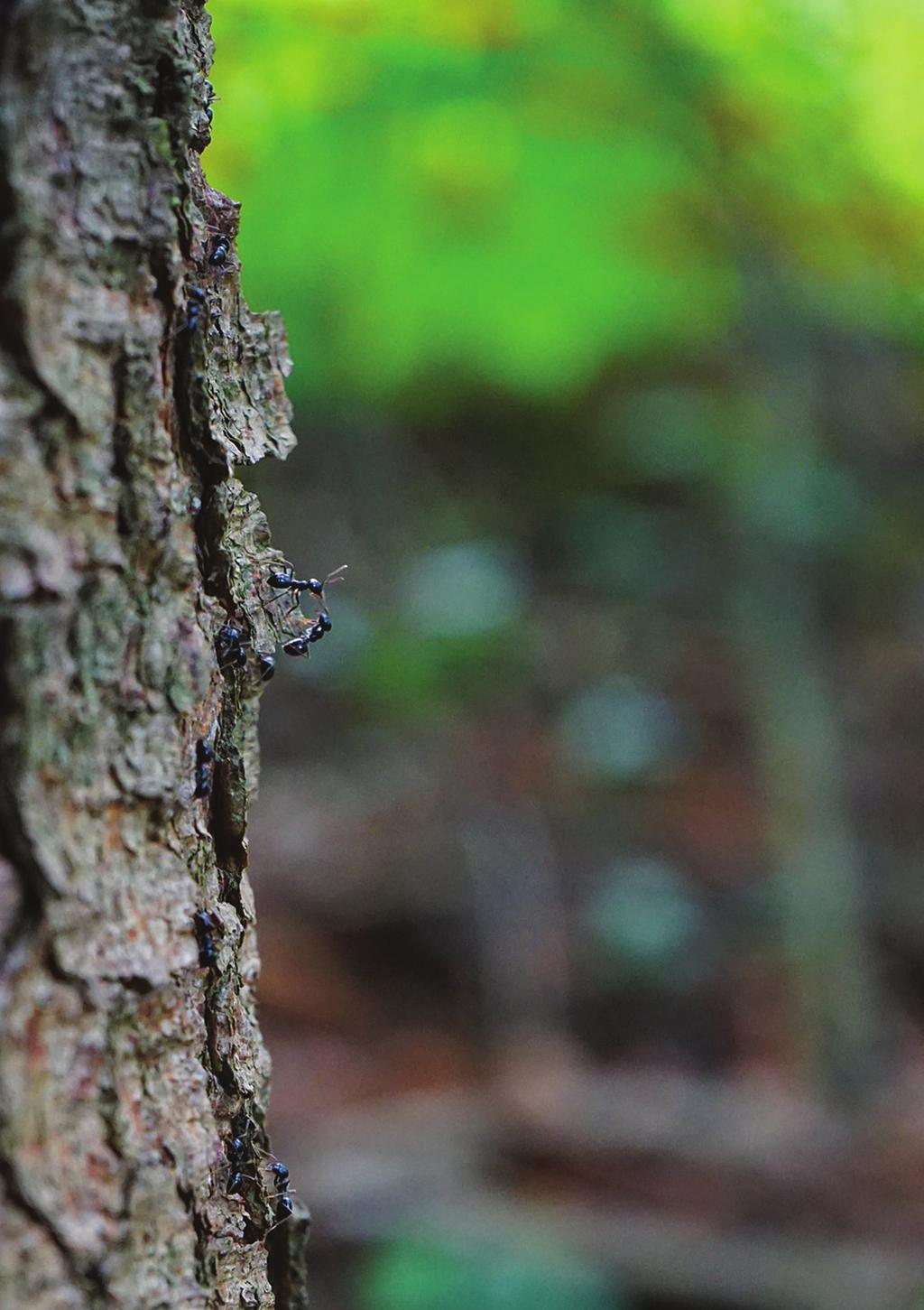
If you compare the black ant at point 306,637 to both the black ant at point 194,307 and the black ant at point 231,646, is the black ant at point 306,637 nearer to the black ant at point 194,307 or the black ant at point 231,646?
the black ant at point 231,646

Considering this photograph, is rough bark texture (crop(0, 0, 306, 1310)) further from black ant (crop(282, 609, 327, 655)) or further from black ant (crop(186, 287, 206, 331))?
black ant (crop(282, 609, 327, 655))

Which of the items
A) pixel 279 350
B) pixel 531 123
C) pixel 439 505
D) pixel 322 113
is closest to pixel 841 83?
pixel 531 123

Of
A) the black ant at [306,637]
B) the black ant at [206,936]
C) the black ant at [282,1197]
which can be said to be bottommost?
the black ant at [282,1197]

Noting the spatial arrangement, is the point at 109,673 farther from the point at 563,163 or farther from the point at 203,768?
the point at 563,163

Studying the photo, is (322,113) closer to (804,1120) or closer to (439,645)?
(439,645)

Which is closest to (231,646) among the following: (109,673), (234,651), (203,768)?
(234,651)

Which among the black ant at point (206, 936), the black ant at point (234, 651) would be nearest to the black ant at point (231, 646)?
the black ant at point (234, 651)

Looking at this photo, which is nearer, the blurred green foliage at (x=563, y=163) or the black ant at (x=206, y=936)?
the black ant at (x=206, y=936)
